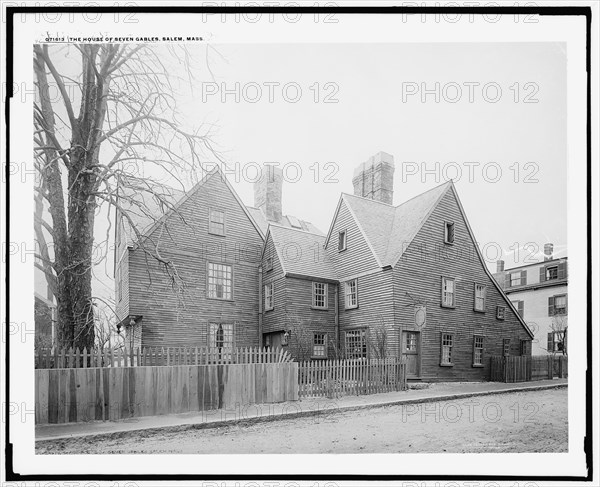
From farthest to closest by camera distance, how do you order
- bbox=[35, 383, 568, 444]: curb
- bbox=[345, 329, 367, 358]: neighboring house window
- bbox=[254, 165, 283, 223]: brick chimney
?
bbox=[345, 329, 367, 358]: neighboring house window, bbox=[254, 165, 283, 223]: brick chimney, bbox=[35, 383, 568, 444]: curb

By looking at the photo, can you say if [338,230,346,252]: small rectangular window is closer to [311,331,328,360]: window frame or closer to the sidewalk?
[311,331,328,360]: window frame

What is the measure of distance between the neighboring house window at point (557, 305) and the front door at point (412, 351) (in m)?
0.97

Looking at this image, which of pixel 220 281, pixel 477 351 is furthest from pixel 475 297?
pixel 220 281

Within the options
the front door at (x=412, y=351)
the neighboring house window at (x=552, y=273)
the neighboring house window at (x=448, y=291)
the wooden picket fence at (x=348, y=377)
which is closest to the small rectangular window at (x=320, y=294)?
the wooden picket fence at (x=348, y=377)

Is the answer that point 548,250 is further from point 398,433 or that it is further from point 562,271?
point 398,433

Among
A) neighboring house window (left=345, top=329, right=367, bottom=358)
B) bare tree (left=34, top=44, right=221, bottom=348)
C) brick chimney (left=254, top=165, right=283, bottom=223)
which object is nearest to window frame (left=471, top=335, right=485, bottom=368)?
neighboring house window (left=345, top=329, right=367, bottom=358)

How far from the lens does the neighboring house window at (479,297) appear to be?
135 inches

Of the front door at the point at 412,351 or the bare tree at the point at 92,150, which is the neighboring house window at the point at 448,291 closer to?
the front door at the point at 412,351

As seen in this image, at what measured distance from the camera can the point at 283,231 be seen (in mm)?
3352

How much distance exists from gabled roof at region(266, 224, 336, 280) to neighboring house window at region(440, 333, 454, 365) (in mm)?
986

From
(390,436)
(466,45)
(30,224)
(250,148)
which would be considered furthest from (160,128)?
(390,436)

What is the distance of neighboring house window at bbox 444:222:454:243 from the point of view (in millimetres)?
3387

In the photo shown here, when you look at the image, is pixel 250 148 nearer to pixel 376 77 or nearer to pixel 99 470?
pixel 376 77

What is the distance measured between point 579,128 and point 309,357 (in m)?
2.58
